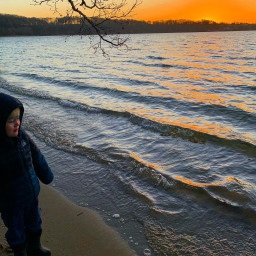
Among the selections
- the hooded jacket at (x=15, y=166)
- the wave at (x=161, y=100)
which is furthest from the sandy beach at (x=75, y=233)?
Answer: the wave at (x=161, y=100)

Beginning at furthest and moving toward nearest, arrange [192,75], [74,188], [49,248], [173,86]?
[192,75] < [173,86] < [74,188] < [49,248]

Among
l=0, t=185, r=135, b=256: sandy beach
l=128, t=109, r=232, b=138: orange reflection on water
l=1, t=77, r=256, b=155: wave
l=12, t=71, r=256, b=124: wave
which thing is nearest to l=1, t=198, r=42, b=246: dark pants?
l=0, t=185, r=135, b=256: sandy beach

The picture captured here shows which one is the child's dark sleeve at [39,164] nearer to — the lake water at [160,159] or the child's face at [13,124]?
the child's face at [13,124]

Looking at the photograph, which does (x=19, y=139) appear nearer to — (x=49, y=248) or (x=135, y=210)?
(x=49, y=248)

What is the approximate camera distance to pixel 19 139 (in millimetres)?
2645

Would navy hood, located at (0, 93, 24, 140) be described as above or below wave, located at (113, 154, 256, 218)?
above

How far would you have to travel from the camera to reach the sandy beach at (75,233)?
3.49 m

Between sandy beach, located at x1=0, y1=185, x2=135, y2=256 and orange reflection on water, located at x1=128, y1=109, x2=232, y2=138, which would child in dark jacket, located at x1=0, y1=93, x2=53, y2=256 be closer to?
sandy beach, located at x1=0, y1=185, x2=135, y2=256

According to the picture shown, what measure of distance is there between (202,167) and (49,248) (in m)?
3.89

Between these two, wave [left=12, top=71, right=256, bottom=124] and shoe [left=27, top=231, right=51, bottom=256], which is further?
wave [left=12, top=71, right=256, bottom=124]

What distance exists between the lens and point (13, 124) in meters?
2.54

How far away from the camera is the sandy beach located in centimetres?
349

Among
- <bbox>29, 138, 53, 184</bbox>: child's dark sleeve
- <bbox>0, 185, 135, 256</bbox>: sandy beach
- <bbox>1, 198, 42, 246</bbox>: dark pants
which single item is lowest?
<bbox>0, 185, 135, 256</bbox>: sandy beach

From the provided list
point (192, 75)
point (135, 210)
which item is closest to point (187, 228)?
point (135, 210)
